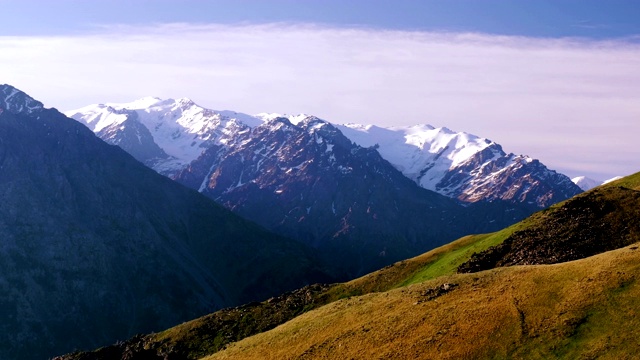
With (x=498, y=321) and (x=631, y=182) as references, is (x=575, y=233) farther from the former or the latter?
(x=498, y=321)

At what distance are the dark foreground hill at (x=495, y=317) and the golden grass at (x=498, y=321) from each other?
108mm

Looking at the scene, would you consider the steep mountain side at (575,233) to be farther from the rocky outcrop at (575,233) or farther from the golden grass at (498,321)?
the golden grass at (498,321)

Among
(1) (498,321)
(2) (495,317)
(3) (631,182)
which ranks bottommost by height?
(1) (498,321)

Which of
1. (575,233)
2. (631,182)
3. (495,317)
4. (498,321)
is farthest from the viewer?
(631,182)

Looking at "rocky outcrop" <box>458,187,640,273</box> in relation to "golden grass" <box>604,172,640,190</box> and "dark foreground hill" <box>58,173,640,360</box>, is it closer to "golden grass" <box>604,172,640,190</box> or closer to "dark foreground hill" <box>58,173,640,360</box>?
"dark foreground hill" <box>58,173,640,360</box>

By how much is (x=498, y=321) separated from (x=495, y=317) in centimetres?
86

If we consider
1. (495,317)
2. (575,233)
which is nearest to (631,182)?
(575,233)

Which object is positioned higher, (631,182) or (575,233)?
(631,182)

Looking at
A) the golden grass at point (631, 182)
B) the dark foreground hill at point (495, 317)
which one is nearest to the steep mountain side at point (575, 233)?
the dark foreground hill at point (495, 317)

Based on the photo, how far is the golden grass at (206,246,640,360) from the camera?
220 feet

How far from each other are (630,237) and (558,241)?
10.4 metres

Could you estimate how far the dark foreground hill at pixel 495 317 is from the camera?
68125mm

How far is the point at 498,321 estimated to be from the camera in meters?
72.7

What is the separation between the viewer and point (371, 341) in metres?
76.6
